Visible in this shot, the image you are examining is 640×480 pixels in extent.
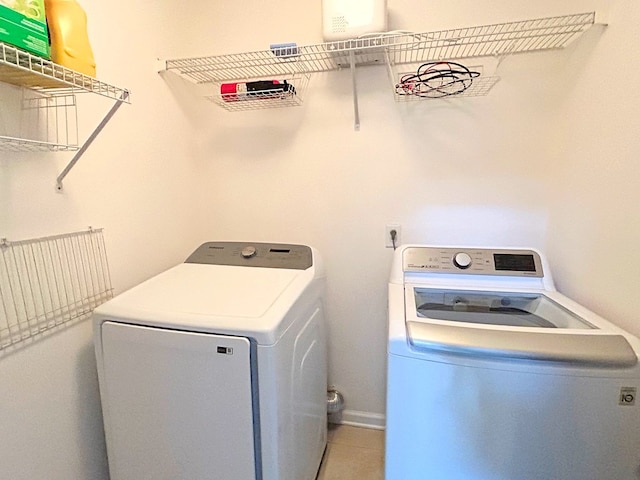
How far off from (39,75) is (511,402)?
57.3 inches

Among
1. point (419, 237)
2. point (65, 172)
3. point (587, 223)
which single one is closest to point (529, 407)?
point (587, 223)

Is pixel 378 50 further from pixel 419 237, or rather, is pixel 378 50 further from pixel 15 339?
pixel 15 339

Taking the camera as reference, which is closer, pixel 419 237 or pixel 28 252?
pixel 28 252

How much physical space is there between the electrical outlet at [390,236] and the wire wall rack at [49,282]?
124 cm

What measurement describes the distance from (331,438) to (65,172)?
5.68ft

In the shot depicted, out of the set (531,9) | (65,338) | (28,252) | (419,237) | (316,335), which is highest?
(531,9)

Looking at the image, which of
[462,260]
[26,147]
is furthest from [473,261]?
[26,147]

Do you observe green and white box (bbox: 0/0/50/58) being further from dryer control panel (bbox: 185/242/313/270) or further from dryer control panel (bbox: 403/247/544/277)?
dryer control panel (bbox: 403/247/544/277)

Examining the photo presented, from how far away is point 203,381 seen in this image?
112 cm

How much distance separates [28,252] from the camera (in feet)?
3.59

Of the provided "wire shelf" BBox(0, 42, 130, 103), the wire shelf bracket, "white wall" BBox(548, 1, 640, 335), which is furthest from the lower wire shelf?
Result: "white wall" BBox(548, 1, 640, 335)

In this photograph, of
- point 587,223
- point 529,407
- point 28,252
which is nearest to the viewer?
point 529,407

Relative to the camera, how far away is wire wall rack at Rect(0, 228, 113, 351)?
1.04 m

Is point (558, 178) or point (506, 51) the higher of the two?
point (506, 51)
